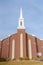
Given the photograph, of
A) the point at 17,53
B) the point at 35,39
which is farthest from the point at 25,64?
the point at 35,39

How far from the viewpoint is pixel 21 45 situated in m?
48.4

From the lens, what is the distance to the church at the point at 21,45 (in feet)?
158

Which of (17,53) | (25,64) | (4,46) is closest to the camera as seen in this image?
(25,64)

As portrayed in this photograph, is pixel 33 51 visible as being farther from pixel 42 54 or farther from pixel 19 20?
pixel 19 20

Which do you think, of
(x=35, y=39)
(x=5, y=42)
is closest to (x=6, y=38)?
(x=5, y=42)

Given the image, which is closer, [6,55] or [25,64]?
[25,64]

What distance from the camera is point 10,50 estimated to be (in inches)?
1959

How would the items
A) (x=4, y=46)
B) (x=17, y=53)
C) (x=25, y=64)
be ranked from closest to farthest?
(x=25, y=64)
(x=17, y=53)
(x=4, y=46)

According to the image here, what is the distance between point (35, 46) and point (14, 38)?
20.5 ft

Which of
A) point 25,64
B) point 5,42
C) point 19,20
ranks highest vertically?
point 19,20

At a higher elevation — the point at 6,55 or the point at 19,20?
the point at 19,20

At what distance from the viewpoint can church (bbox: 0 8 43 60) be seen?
48.1 metres

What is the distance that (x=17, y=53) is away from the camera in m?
48.1

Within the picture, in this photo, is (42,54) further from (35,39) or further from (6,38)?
(6,38)
